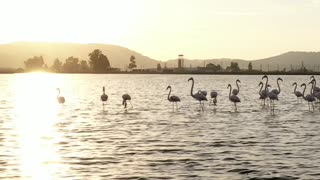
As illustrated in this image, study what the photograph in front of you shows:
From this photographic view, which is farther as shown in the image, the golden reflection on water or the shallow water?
the golden reflection on water

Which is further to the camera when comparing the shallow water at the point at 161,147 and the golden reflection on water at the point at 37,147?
the golden reflection on water at the point at 37,147

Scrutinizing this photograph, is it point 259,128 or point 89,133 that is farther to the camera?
point 259,128

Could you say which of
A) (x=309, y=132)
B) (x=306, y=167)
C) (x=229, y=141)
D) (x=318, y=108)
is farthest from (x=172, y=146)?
(x=318, y=108)

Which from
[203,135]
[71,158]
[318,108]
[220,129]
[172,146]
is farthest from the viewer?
[318,108]

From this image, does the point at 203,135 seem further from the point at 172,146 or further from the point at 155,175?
the point at 155,175

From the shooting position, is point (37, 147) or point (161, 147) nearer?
point (161, 147)

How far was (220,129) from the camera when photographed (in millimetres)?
30062

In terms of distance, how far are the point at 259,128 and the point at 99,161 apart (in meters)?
12.6

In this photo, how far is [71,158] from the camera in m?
20.9

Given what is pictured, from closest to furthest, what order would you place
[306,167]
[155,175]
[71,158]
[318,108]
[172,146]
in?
[155,175] < [306,167] < [71,158] < [172,146] < [318,108]

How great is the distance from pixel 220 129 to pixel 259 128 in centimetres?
211

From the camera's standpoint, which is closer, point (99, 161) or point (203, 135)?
point (99, 161)

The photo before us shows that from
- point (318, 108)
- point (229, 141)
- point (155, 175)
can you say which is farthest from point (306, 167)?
point (318, 108)

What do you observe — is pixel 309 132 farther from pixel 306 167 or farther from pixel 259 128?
pixel 306 167
